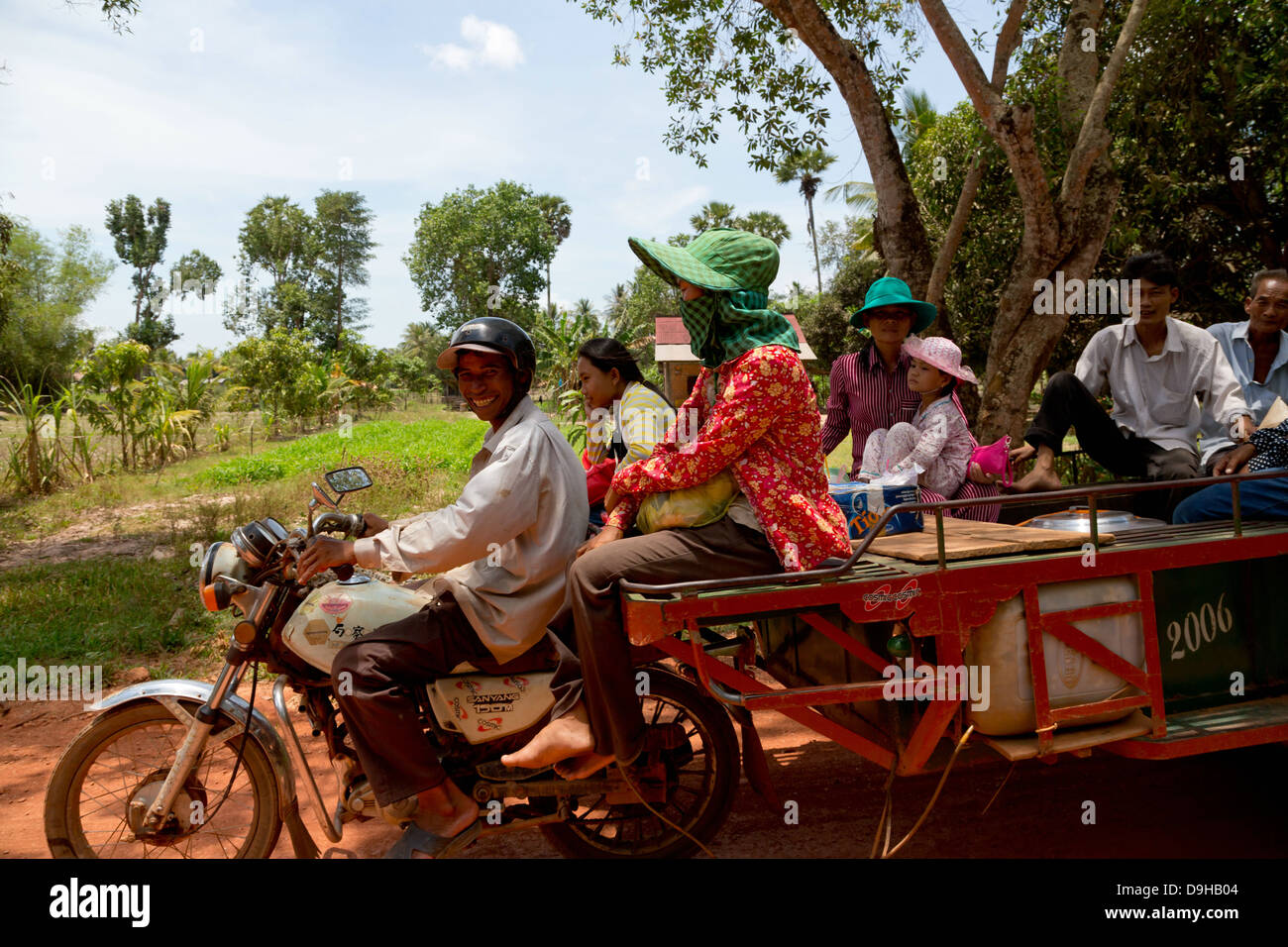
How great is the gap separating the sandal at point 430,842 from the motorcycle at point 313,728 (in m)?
0.05

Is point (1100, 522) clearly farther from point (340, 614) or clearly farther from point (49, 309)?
point (49, 309)

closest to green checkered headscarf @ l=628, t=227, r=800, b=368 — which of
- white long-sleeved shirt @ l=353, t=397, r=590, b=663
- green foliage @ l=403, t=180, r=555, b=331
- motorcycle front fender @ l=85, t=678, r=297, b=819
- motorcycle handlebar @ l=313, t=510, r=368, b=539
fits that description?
white long-sleeved shirt @ l=353, t=397, r=590, b=663

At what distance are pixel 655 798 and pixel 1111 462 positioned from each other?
2.79m

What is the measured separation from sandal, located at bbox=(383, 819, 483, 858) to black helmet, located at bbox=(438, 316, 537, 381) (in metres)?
1.46

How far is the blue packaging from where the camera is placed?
132 inches

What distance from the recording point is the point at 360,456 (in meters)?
14.7

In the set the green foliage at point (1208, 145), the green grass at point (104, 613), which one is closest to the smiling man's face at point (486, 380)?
the green grass at point (104, 613)

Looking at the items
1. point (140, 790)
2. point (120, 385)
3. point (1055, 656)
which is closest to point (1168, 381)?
point (1055, 656)

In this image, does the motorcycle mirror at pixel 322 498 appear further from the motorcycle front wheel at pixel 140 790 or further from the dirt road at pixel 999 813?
the dirt road at pixel 999 813

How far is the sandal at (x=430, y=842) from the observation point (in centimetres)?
265

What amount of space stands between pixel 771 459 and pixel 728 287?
21.8 inches

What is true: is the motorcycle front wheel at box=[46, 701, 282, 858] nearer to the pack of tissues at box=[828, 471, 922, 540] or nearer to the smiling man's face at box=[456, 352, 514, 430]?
the smiling man's face at box=[456, 352, 514, 430]

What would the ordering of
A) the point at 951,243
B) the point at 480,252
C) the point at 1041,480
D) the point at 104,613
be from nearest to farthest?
the point at 1041,480 < the point at 104,613 < the point at 951,243 < the point at 480,252

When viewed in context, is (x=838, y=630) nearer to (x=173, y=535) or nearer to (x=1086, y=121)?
(x=1086, y=121)
